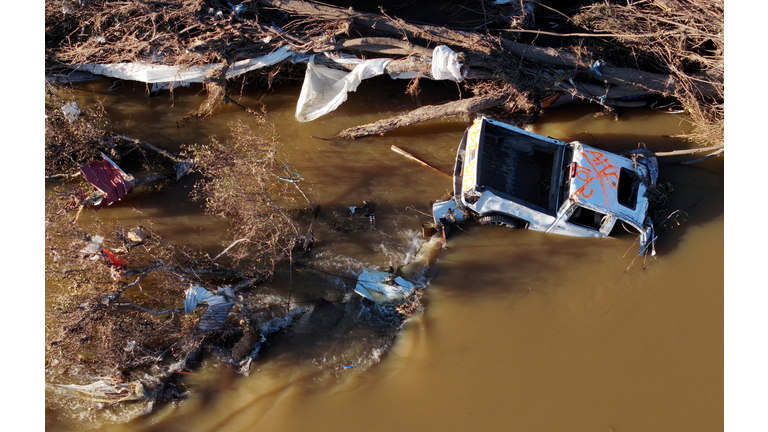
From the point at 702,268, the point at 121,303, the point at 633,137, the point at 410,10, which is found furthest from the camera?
the point at 410,10

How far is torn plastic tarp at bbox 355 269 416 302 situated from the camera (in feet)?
23.5

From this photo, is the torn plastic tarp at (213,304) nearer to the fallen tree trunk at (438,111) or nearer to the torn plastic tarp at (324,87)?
the torn plastic tarp at (324,87)

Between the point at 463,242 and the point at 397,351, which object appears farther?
the point at 463,242

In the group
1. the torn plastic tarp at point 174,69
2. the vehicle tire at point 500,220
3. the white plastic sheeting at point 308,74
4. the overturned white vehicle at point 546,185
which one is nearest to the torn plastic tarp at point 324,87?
the white plastic sheeting at point 308,74

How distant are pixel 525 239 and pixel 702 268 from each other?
2723mm

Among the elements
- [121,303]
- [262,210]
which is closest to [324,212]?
[262,210]

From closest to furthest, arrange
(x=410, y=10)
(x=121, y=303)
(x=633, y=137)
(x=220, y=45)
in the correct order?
(x=121, y=303)
(x=220, y=45)
(x=633, y=137)
(x=410, y=10)

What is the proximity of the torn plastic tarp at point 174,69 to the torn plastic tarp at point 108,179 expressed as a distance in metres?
1.69

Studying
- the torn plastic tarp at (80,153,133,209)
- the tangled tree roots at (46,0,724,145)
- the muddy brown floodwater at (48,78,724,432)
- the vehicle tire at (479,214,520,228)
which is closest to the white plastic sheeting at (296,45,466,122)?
the tangled tree roots at (46,0,724,145)

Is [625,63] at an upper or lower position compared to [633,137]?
upper

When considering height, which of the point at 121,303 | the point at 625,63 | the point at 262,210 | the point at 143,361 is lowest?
the point at 143,361

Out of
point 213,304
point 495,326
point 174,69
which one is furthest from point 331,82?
point 495,326

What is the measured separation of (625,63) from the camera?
29.0 ft

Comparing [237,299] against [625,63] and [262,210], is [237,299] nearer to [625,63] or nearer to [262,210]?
[262,210]
